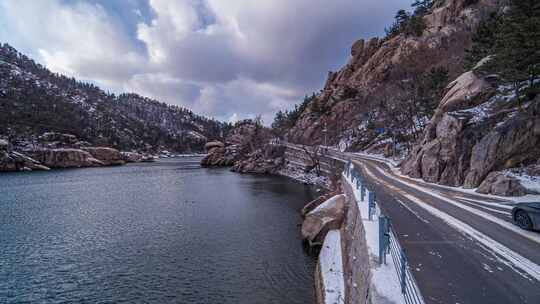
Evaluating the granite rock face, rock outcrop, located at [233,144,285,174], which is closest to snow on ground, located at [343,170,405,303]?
the granite rock face

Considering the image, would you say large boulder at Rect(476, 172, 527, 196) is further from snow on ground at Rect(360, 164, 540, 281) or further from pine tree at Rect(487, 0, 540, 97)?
pine tree at Rect(487, 0, 540, 97)

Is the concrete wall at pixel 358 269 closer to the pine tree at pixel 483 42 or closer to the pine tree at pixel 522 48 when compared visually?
the pine tree at pixel 522 48

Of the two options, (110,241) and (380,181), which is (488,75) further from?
(110,241)

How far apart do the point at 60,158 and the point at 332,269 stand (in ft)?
404

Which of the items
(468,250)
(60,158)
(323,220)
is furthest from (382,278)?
(60,158)

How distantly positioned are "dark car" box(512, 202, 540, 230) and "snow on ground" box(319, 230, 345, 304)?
25.5ft

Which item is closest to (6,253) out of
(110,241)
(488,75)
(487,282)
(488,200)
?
(110,241)

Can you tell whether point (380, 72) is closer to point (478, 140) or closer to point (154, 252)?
point (478, 140)

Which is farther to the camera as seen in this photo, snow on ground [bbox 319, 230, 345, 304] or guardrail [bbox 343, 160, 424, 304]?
snow on ground [bbox 319, 230, 345, 304]

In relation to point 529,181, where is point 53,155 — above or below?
below

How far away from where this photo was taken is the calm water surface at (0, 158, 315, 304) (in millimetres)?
15664


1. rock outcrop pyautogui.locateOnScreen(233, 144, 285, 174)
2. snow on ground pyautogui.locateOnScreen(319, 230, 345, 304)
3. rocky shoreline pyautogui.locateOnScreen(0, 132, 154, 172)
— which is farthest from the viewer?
rocky shoreline pyautogui.locateOnScreen(0, 132, 154, 172)

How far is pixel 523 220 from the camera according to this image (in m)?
11.3

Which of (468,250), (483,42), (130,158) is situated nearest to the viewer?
(468,250)
